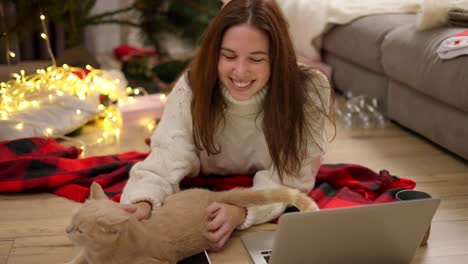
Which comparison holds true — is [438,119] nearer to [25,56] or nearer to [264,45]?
[264,45]

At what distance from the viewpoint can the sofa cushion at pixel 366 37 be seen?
2451 mm

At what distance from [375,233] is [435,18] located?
4.07 ft

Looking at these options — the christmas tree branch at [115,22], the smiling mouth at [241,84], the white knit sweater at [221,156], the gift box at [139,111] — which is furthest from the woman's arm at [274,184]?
the christmas tree branch at [115,22]

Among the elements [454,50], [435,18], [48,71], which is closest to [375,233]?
[454,50]

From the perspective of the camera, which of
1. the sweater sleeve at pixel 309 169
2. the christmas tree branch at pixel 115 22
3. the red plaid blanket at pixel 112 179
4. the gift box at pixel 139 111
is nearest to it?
the sweater sleeve at pixel 309 169

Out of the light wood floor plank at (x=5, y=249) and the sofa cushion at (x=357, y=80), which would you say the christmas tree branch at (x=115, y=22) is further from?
the light wood floor plank at (x=5, y=249)

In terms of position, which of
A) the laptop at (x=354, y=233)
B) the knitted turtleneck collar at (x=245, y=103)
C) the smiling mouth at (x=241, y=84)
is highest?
the smiling mouth at (x=241, y=84)

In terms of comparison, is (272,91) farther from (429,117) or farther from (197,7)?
(197,7)

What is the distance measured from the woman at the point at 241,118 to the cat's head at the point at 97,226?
0.55 ft

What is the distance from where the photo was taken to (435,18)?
216cm

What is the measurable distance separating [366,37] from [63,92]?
1.27 meters

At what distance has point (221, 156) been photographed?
165cm

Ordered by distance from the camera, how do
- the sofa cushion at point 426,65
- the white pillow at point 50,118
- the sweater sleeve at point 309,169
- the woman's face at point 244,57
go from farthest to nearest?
the white pillow at point 50,118
the sofa cushion at point 426,65
the sweater sleeve at point 309,169
the woman's face at point 244,57

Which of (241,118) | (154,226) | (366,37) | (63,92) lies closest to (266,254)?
(154,226)
